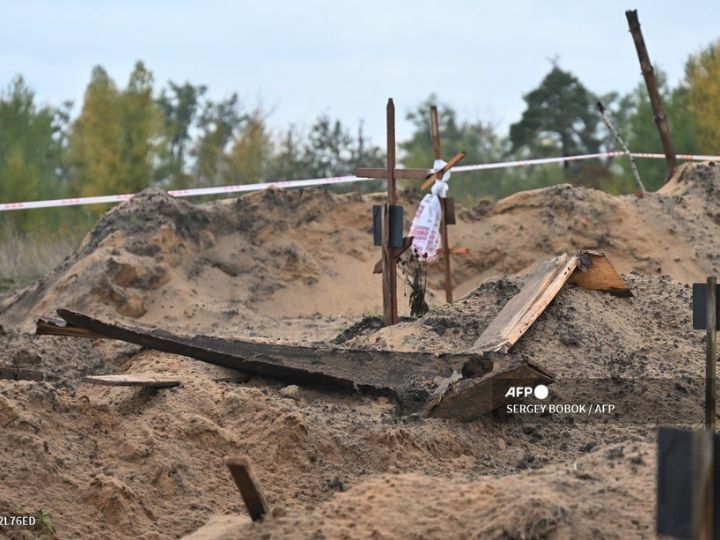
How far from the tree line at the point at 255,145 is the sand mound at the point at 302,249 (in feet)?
35.6

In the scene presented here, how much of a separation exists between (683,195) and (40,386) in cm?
1313

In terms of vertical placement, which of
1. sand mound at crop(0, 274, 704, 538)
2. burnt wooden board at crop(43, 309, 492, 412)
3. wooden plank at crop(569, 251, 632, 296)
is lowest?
sand mound at crop(0, 274, 704, 538)

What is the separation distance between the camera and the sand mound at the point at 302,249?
52.1 ft

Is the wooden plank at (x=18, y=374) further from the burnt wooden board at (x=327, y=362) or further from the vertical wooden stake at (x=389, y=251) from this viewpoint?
the vertical wooden stake at (x=389, y=251)

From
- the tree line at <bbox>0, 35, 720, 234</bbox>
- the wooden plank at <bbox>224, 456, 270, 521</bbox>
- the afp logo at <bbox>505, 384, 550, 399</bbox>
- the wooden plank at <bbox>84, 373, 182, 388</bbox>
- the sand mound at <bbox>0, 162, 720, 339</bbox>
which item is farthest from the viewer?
the tree line at <bbox>0, 35, 720, 234</bbox>

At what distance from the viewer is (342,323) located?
14.6 m

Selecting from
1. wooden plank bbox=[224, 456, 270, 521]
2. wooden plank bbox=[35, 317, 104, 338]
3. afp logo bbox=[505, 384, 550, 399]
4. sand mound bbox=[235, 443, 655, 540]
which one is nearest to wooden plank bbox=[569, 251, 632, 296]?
afp logo bbox=[505, 384, 550, 399]

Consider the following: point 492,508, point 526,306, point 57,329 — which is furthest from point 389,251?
point 492,508

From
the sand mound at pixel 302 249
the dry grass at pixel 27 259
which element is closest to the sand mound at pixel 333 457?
the sand mound at pixel 302 249

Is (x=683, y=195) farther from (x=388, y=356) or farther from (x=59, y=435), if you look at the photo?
(x=59, y=435)

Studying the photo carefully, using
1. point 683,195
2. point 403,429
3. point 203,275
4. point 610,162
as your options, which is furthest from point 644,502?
point 610,162

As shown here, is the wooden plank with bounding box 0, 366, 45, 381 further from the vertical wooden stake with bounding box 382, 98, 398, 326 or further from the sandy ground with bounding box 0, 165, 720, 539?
the vertical wooden stake with bounding box 382, 98, 398, 326

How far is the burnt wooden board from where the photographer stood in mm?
8555

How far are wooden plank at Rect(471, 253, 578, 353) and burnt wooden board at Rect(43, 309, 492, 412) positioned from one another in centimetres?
45
